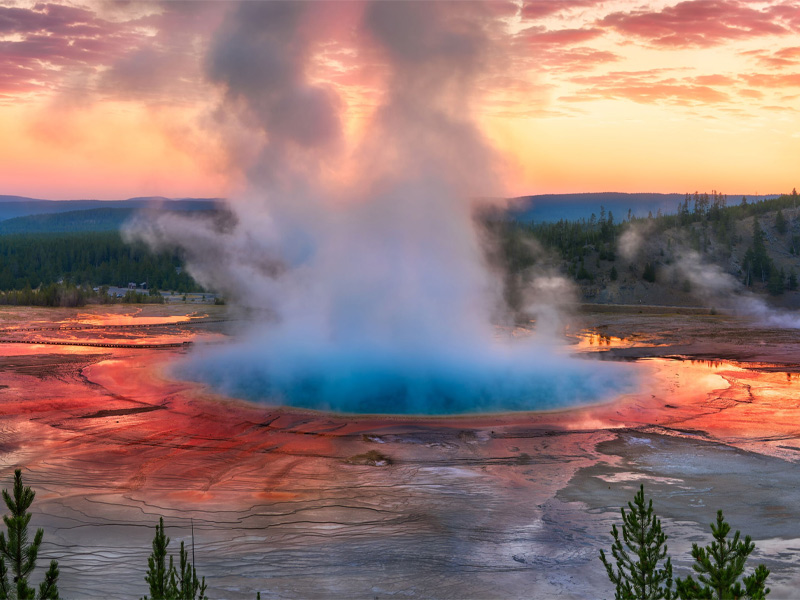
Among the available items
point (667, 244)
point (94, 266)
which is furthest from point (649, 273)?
point (94, 266)

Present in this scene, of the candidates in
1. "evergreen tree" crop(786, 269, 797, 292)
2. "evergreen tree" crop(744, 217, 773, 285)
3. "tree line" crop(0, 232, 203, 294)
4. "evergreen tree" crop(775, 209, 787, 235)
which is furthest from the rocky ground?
"tree line" crop(0, 232, 203, 294)

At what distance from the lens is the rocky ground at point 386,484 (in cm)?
797

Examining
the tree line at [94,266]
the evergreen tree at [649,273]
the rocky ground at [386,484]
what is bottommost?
the rocky ground at [386,484]

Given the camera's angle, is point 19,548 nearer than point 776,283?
Yes

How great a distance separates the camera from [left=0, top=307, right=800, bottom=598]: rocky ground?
7.97m

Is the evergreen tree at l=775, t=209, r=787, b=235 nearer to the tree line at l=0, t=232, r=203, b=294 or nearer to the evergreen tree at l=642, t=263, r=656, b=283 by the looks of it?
the evergreen tree at l=642, t=263, r=656, b=283

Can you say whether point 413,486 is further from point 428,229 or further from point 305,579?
point 428,229

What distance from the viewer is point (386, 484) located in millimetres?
10859

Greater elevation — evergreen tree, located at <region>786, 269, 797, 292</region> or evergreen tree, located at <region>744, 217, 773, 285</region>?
evergreen tree, located at <region>744, 217, 773, 285</region>

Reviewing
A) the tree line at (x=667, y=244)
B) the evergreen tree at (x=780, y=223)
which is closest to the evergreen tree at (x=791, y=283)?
the tree line at (x=667, y=244)

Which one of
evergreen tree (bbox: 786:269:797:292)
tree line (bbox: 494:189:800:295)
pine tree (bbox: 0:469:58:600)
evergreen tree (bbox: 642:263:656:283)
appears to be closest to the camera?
pine tree (bbox: 0:469:58:600)

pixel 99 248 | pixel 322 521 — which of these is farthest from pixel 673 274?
pixel 99 248

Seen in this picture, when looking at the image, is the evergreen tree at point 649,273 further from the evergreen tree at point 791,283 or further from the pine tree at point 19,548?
the pine tree at point 19,548

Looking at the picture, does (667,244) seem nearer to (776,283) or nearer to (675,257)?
(675,257)
